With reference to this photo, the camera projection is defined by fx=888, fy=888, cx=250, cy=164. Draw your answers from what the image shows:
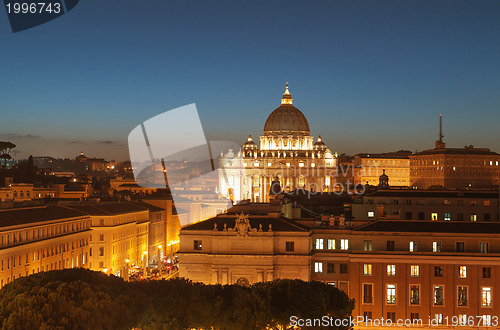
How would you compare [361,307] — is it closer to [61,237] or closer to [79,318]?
[79,318]

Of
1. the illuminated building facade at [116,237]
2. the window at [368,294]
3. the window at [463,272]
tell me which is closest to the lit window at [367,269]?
the window at [368,294]

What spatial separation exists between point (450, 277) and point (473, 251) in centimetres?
223

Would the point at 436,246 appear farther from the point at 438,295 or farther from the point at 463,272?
the point at 438,295

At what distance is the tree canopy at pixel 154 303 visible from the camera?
41000 mm

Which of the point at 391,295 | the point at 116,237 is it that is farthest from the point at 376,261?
the point at 116,237

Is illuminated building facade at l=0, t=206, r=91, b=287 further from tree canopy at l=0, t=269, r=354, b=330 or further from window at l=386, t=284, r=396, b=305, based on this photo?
Result: window at l=386, t=284, r=396, b=305

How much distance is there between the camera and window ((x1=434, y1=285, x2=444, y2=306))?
54469 mm

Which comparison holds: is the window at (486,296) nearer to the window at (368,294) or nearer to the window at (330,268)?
the window at (368,294)

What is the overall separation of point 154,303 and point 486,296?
21148 mm

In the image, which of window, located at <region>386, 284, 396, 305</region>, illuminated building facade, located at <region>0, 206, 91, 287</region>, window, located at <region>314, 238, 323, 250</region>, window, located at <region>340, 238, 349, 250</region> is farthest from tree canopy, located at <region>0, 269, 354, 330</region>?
illuminated building facade, located at <region>0, 206, 91, 287</region>

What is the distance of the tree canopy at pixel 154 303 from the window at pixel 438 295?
27.4 ft

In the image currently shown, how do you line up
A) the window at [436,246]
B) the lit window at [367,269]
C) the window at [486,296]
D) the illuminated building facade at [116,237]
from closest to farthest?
the window at [486,296], the lit window at [367,269], the window at [436,246], the illuminated building facade at [116,237]

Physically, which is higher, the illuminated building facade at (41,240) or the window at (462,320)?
the illuminated building facade at (41,240)

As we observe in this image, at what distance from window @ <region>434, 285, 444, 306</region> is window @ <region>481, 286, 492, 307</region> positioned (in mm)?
2440
